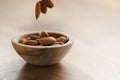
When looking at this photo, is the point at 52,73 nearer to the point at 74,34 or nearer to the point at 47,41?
the point at 47,41

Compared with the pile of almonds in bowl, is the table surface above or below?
below

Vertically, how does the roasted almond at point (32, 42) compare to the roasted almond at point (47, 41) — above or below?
below

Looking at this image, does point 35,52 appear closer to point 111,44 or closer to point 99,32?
point 111,44

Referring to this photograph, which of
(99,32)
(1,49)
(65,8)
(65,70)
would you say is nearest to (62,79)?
(65,70)

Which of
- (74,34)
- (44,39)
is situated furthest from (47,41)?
(74,34)

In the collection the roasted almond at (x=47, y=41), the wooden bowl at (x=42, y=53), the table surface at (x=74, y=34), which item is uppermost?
the roasted almond at (x=47, y=41)
